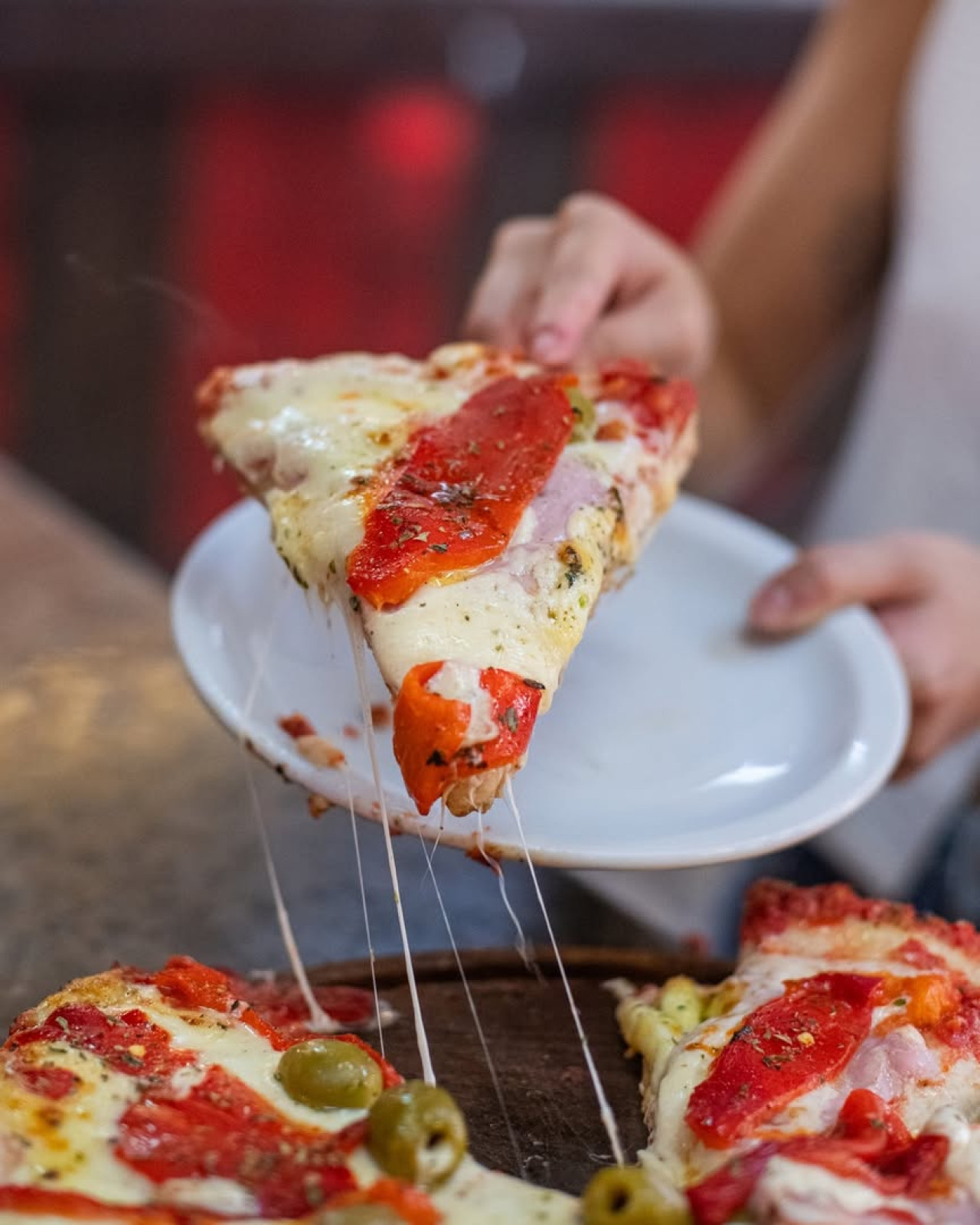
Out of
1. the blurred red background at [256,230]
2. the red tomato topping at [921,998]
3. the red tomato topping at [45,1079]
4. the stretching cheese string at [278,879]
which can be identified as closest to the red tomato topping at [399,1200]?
the red tomato topping at [45,1079]

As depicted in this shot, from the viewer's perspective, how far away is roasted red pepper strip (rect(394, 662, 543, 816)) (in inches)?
42.8

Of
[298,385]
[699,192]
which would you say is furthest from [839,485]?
[699,192]

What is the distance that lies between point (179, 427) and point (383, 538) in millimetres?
3428

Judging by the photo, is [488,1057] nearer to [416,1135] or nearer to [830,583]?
[416,1135]

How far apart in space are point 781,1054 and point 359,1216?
0.39 metres

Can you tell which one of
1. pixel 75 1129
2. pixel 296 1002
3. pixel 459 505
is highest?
pixel 459 505

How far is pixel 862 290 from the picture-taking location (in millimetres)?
2717

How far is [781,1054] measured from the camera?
117 cm

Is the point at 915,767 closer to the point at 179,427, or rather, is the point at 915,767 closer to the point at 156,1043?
the point at 156,1043

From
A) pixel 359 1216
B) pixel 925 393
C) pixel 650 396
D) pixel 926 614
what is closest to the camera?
pixel 359 1216

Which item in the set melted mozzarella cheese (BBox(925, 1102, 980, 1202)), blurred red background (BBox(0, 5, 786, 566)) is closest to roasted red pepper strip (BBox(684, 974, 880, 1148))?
melted mozzarella cheese (BBox(925, 1102, 980, 1202))

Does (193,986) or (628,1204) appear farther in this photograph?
(193,986)

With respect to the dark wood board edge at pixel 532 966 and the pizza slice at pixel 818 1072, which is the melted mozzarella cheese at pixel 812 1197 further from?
the dark wood board edge at pixel 532 966

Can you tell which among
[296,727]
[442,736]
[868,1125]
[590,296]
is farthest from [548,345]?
[868,1125]
